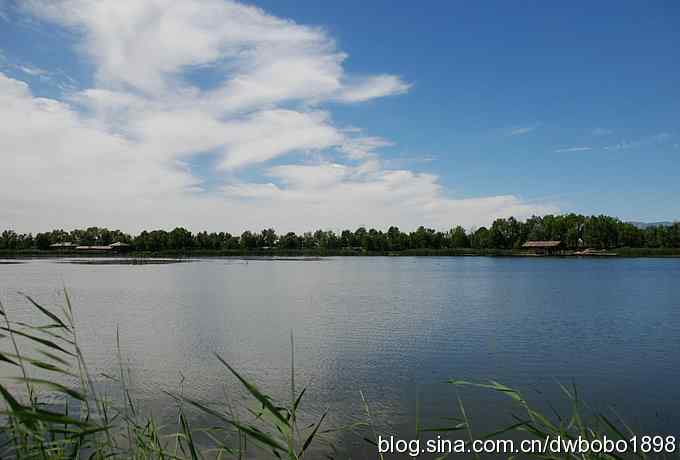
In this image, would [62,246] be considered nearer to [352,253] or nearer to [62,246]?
[62,246]

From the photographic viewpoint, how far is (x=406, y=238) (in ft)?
474

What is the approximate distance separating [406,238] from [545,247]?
36822 millimetres

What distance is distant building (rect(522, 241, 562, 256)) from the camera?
122500mm

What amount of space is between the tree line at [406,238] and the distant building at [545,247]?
4157 millimetres

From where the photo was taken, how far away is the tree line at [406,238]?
411 feet

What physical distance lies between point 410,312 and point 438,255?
11064 cm

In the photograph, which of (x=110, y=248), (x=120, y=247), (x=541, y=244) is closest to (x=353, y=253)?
(x=541, y=244)

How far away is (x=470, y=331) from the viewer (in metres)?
15.9

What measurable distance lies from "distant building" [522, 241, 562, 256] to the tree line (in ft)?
13.6

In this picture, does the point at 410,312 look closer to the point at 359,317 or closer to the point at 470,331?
the point at 359,317

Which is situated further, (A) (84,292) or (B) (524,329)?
(A) (84,292)

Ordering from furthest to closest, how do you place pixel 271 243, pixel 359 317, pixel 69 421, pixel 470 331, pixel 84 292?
1. pixel 271 243
2. pixel 84 292
3. pixel 359 317
4. pixel 470 331
5. pixel 69 421

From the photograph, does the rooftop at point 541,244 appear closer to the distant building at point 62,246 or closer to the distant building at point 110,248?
the distant building at point 110,248


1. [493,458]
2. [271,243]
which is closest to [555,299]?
[493,458]
